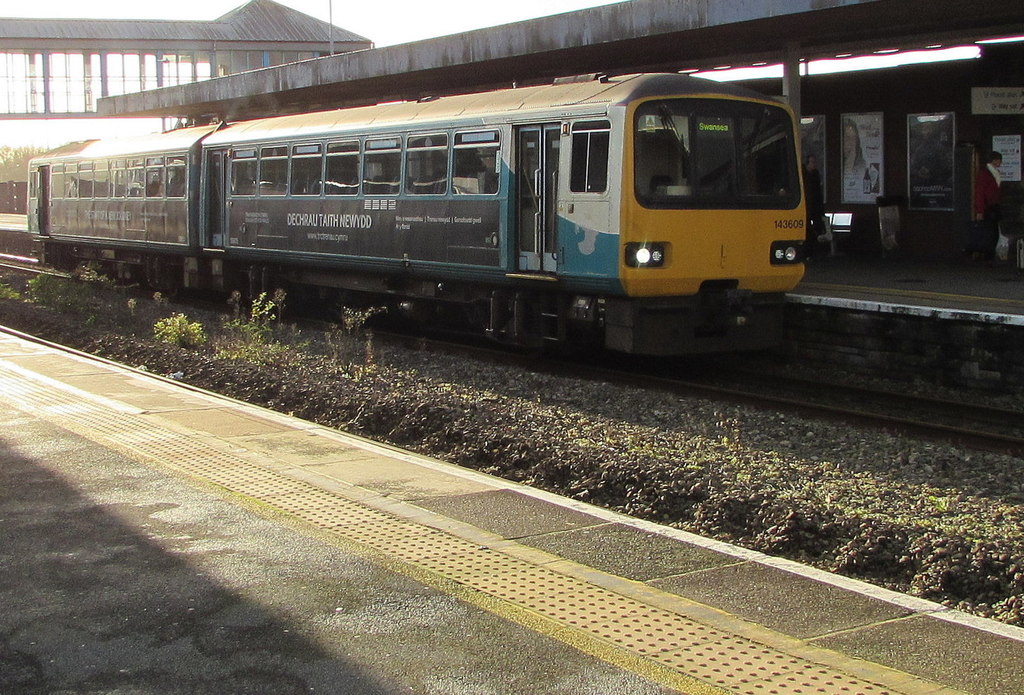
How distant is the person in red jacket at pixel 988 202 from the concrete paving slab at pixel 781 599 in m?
13.0

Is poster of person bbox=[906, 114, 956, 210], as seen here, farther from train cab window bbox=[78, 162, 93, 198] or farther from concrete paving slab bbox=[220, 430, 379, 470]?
train cab window bbox=[78, 162, 93, 198]

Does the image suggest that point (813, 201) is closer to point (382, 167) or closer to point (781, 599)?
point (382, 167)

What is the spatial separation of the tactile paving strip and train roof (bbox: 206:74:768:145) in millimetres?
5732

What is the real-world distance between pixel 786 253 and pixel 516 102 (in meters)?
3.34

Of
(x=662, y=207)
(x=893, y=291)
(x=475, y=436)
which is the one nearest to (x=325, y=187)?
(x=662, y=207)

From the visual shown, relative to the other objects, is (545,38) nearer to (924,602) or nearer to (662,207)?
(662,207)

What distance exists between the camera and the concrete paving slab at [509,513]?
6578 millimetres

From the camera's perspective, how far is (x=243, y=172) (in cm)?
1950

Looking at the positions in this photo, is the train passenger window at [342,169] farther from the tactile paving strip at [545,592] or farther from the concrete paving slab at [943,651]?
the concrete paving slab at [943,651]

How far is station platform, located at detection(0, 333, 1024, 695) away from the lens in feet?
14.9

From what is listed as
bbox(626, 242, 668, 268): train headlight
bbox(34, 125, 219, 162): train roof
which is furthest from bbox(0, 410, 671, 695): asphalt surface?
bbox(34, 125, 219, 162): train roof

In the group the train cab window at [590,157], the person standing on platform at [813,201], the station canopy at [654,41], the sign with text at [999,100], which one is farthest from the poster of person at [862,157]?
the train cab window at [590,157]

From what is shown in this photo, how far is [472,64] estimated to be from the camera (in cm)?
1984

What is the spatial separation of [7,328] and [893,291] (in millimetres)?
11581
